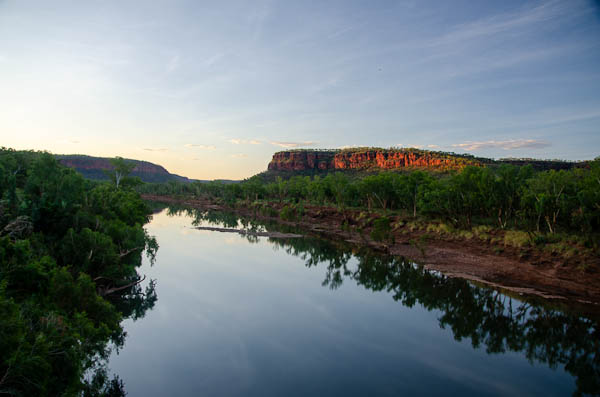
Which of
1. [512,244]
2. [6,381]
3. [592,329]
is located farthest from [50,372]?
[512,244]

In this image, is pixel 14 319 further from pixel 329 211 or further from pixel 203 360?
pixel 329 211

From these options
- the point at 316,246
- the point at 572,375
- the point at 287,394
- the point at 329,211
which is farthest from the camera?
the point at 329,211

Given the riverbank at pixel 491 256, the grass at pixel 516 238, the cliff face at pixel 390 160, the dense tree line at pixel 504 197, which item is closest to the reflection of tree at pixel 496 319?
the riverbank at pixel 491 256

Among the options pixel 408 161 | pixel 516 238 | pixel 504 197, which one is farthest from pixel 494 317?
pixel 408 161

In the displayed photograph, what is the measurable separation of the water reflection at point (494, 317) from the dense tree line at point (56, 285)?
16.7 m

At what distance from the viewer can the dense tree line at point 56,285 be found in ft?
28.0

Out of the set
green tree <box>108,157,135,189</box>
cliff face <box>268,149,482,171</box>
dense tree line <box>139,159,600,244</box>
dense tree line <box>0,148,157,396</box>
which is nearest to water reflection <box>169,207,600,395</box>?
dense tree line <box>139,159,600,244</box>

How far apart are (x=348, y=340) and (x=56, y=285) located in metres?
13.7

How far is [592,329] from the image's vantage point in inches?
727

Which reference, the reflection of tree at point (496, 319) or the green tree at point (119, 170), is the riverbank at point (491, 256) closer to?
the reflection of tree at point (496, 319)

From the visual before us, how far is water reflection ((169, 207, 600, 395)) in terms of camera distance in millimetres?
16391

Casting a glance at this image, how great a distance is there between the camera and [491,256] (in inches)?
1270

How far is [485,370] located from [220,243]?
36634 mm

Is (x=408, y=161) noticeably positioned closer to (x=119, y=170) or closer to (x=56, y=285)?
(x=119, y=170)
